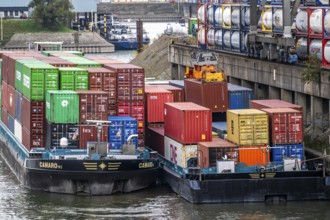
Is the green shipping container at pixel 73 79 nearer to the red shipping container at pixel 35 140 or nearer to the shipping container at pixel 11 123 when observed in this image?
the red shipping container at pixel 35 140

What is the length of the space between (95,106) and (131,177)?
3720mm

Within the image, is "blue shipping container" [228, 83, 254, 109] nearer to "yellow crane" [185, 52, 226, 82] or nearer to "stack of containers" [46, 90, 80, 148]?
"yellow crane" [185, 52, 226, 82]

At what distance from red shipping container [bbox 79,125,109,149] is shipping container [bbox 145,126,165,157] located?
12.9 feet

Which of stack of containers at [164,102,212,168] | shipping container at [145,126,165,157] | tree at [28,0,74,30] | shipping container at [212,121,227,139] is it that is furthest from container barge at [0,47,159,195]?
tree at [28,0,74,30]

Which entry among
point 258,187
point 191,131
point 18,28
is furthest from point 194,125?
point 18,28

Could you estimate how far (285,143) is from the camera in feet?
190

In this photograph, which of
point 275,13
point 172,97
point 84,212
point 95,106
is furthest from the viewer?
point 275,13

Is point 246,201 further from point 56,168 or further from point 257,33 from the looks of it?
point 257,33

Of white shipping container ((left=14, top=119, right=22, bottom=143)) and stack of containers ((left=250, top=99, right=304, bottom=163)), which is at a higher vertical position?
stack of containers ((left=250, top=99, right=304, bottom=163))

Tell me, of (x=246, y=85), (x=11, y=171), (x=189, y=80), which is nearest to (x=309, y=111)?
(x=189, y=80)

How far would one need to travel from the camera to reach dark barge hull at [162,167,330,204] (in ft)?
185

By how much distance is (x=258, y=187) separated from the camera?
5656cm

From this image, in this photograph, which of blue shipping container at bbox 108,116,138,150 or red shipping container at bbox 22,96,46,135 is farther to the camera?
red shipping container at bbox 22,96,46,135

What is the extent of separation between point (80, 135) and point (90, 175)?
237 cm
